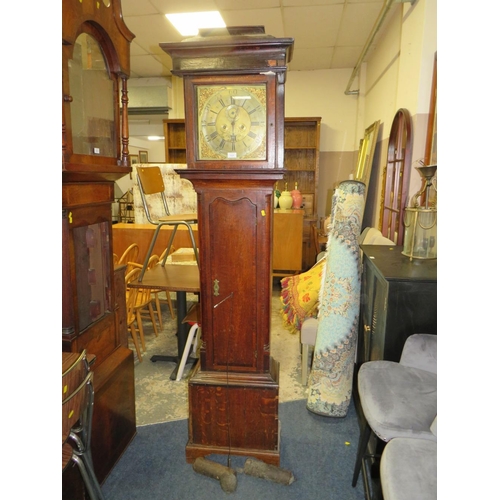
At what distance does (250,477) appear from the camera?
1765 millimetres

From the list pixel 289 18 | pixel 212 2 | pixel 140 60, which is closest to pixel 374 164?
pixel 289 18

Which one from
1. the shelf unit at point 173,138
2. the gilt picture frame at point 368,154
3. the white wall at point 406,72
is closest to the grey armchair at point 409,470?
the white wall at point 406,72

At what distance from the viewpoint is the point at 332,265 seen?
2.13 meters

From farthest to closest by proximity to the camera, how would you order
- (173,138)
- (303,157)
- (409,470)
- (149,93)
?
(149,93) → (173,138) → (303,157) → (409,470)

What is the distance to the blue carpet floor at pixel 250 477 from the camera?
65.9 inches

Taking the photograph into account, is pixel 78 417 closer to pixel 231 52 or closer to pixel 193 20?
pixel 231 52

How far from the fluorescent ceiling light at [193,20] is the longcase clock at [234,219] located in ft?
7.89

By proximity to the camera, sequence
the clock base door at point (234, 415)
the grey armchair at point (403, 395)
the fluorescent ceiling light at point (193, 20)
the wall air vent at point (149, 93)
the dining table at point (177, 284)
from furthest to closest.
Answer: the wall air vent at point (149, 93), the fluorescent ceiling light at point (193, 20), the dining table at point (177, 284), the clock base door at point (234, 415), the grey armchair at point (403, 395)

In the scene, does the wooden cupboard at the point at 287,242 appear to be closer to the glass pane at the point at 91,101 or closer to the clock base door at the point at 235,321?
the clock base door at the point at 235,321

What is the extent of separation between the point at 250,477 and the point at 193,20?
3990 mm

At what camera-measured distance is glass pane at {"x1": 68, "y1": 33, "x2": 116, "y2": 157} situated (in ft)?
4.71

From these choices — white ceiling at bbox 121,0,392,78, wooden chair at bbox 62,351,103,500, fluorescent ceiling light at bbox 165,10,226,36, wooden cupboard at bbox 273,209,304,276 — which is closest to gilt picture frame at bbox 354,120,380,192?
wooden cupboard at bbox 273,209,304,276

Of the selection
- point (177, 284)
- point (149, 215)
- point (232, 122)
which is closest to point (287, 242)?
point (149, 215)

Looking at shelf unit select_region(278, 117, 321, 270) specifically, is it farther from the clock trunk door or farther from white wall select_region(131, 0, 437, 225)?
the clock trunk door
